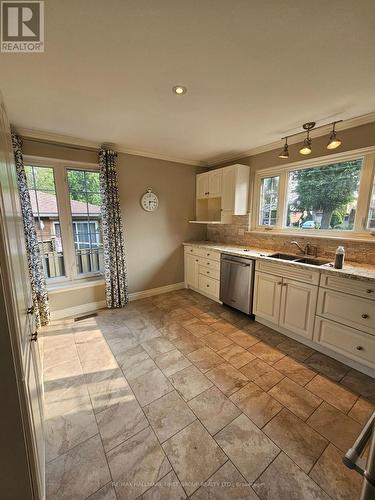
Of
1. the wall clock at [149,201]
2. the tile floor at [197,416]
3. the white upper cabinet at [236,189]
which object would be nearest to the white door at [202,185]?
the white upper cabinet at [236,189]

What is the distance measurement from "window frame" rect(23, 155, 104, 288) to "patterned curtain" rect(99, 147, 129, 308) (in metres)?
0.26

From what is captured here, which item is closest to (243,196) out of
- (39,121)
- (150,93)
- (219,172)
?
(219,172)

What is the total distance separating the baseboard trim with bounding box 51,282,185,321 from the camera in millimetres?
3156

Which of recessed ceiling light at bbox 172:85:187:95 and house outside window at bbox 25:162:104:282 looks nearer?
recessed ceiling light at bbox 172:85:187:95

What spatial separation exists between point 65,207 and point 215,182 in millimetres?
2477

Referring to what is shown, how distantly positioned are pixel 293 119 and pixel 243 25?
57.7 inches

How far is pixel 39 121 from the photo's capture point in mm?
2426

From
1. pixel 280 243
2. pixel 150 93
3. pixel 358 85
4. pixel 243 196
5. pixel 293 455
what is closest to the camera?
pixel 293 455

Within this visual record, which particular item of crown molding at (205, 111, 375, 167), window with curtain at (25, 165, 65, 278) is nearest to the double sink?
crown molding at (205, 111, 375, 167)

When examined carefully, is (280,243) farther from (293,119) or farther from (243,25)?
(243,25)

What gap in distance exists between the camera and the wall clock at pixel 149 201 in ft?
12.0

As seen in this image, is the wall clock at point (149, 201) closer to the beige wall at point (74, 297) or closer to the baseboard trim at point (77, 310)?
the beige wall at point (74, 297)

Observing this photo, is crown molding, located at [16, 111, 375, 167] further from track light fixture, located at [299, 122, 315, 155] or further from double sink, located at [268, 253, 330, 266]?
double sink, located at [268, 253, 330, 266]

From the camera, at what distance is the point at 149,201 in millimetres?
3727
